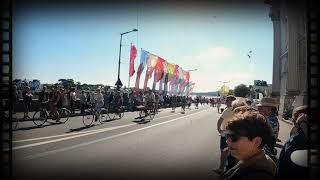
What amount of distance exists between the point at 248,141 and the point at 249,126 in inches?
3.8

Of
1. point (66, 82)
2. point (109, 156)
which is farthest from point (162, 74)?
point (109, 156)

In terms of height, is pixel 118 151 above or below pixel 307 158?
below

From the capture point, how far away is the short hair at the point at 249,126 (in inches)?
108

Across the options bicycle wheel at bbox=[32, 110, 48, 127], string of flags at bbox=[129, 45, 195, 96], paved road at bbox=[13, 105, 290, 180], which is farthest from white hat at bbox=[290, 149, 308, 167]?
string of flags at bbox=[129, 45, 195, 96]

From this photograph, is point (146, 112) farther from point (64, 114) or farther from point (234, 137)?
point (234, 137)

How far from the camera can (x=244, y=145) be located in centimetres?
275

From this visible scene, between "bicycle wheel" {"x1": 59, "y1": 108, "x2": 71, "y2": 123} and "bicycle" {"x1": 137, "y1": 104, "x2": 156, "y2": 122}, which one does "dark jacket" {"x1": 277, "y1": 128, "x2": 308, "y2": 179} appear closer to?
"bicycle wheel" {"x1": 59, "y1": 108, "x2": 71, "y2": 123}

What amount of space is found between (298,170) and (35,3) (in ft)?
8.07

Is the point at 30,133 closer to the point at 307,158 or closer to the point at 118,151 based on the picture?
the point at 118,151

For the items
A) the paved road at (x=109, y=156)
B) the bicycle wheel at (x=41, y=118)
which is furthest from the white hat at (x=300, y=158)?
the bicycle wheel at (x=41, y=118)

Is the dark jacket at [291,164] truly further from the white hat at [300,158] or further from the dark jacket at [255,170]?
the dark jacket at [255,170]

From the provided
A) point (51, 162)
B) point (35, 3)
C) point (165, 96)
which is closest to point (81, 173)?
point (51, 162)
